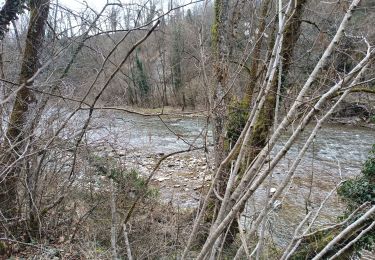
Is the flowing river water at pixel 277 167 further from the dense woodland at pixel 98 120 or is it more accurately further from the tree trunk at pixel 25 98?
the tree trunk at pixel 25 98

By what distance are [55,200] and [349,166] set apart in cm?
987

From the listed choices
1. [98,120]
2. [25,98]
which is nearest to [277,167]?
[98,120]

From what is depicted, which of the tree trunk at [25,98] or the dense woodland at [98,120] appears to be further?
the tree trunk at [25,98]

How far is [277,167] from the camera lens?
9797mm

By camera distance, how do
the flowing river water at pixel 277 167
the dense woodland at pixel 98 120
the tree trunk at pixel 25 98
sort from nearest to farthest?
the dense woodland at pixel 98 120 < the tree trunk at pixel 25 98 < the flowing river water at pixel 277 167

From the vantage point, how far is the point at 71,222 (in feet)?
14.6

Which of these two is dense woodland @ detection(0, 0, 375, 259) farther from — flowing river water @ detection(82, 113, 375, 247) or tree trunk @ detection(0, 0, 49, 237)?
flowing river water @ detection(82, 113, 375, 247)

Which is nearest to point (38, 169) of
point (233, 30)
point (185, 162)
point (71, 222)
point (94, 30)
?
point (71, 222)

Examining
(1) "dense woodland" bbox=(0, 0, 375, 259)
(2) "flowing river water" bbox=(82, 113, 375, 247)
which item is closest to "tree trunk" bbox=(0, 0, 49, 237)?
(1) "dense woodland" bbox=(0, 0, 375, 259)

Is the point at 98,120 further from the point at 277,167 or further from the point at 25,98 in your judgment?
the point at 277,167

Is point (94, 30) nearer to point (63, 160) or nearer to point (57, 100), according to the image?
point (57, 100)

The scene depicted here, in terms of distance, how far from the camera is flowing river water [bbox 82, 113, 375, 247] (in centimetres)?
617

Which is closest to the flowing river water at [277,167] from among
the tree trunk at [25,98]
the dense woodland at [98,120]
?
the dense woodland at [98,120]

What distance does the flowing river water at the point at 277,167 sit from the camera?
6168mm
